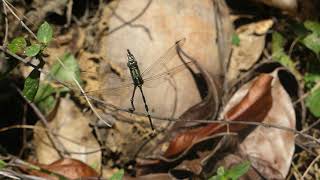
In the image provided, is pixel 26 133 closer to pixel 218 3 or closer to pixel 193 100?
pixel 193 100

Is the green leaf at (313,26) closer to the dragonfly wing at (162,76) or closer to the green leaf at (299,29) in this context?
the green leaf at (299,29)

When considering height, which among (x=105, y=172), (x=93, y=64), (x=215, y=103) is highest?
(x=93, y=64)

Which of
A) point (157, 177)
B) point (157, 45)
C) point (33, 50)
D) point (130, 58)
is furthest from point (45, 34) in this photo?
point (157, 177)

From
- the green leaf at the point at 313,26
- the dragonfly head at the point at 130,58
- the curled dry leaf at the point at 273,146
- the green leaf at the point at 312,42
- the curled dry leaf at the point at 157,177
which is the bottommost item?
the curled dry leaf at the point at 273,146

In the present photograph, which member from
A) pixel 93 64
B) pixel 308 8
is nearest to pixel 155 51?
pixel 93 64

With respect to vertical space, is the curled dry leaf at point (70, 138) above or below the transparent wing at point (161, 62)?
below

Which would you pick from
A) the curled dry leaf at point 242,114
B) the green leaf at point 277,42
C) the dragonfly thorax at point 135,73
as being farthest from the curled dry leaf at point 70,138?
the green leaf at point 277,42

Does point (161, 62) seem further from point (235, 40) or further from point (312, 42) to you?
point (312, 42)
